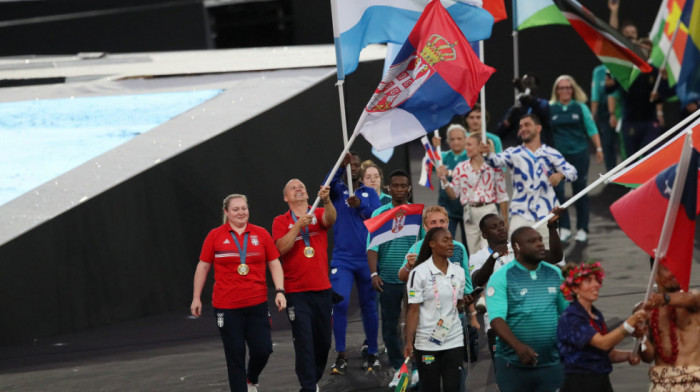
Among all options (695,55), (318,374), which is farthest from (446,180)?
(318,374)

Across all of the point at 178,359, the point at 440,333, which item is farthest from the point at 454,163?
the point at 440,333

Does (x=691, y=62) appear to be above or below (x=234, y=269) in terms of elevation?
above

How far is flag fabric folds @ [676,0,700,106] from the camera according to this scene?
1266 cm

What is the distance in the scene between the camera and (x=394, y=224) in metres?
10.3

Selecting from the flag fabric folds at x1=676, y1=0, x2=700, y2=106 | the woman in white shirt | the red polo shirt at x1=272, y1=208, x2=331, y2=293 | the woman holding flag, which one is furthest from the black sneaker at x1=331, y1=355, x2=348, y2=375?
the flag fabric folds at x1=676, y1=0, x2=700, y2=106

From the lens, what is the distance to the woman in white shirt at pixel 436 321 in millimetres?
8594

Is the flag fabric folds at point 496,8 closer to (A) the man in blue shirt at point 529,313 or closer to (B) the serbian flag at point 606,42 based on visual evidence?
(B) the serbian flag at point 606,42

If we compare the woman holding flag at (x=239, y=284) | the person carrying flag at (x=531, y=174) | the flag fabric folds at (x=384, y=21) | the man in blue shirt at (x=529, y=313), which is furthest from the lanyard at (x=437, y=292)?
the person carrying flag at (x=531, y=174)

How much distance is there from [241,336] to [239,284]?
42 cm

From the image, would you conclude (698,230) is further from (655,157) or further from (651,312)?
(651,312)

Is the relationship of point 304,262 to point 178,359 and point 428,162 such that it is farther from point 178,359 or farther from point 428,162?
point 428,162

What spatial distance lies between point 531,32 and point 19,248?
1292 cm

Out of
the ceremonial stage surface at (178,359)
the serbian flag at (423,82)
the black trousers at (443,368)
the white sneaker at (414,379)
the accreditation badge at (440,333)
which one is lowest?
the white sneaker at (414,379)

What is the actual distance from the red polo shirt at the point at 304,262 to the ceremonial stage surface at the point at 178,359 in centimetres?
98
